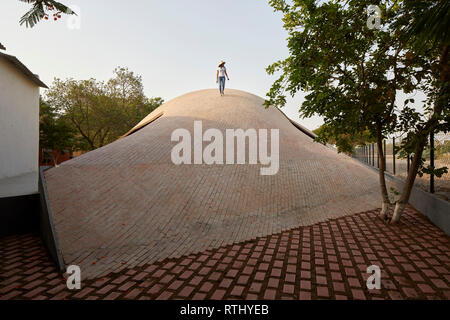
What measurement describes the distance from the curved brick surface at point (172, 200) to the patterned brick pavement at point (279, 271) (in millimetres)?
433

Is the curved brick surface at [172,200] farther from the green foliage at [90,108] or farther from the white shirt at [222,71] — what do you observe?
the green foliage at [90,108]

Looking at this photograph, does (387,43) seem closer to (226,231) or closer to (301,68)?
(301,68)

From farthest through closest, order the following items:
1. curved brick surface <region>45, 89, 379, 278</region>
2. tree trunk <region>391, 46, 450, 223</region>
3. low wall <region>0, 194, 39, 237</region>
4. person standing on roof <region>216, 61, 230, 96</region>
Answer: person standing on roof <region>216, 61, 230, 96</region>
low wall <region>0, 194, 39, 237</region>
curved brick surface <region>45, 89, 379, 278</region>
tree trunk <region>391, 46, 450, 223</region>

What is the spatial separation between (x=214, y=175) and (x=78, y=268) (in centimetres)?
402

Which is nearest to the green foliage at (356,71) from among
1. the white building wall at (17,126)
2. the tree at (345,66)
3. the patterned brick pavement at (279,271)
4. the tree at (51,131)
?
the tree at (345,66)

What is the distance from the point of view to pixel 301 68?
4504 millimetres

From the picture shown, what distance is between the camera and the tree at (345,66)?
4.47 meters

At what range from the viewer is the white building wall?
9484 millimetres

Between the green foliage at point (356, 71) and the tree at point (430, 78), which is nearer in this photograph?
the tree at point (430, 78)

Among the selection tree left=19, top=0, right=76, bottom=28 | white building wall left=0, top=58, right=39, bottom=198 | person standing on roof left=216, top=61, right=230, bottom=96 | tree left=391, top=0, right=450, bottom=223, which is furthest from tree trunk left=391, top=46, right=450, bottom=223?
white building wall left=0, top=58, right=39, bottom=198

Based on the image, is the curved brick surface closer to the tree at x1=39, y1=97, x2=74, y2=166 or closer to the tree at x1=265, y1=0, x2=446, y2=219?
the tree at x1=265, y1=0, x2=446, y2=219

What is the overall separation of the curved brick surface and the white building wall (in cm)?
398

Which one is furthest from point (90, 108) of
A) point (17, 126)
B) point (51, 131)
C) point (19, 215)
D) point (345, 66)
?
point (345, 66)
